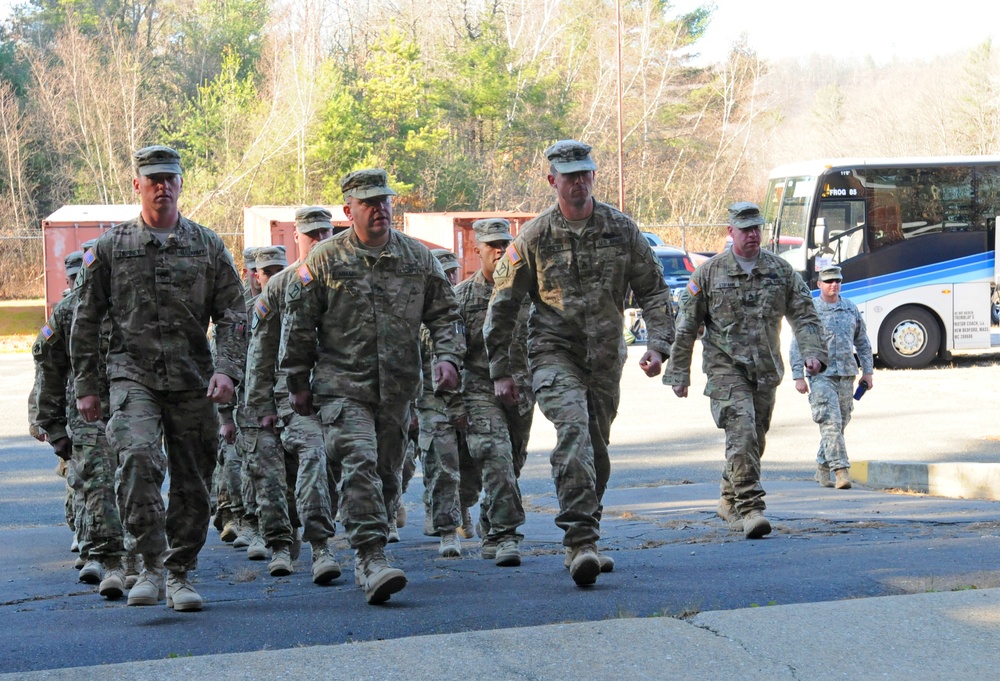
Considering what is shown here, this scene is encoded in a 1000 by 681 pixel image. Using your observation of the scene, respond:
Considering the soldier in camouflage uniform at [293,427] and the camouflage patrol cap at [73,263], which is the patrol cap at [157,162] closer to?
the soldier in camouflage uniform at [293,427]

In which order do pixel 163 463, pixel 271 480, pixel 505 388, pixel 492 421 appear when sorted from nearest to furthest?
pixel 163 463, pixel 505 388, pixel 271 480, pixel 492 421

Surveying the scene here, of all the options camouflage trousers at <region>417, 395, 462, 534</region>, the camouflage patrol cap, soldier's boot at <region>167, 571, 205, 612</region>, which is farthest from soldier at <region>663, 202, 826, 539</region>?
the camouflage patrol cap

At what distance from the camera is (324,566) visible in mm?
6578

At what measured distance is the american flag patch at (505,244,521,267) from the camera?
6543 millimetres

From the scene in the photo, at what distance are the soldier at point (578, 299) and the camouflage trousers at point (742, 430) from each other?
170 centimetres

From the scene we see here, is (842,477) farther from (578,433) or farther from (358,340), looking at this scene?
(358,340)

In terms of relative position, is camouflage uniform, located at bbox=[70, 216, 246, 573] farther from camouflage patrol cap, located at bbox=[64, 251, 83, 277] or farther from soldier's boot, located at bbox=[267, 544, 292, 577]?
camouflage patrol cap, located at bbox=[64, 251, 83, 277]

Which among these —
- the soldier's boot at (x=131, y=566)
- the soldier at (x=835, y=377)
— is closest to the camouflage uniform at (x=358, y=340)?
the soldier's boot at (x=131, y=566)

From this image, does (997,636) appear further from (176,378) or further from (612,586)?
(176,378)

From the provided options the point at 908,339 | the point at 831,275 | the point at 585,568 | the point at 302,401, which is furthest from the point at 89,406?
the point at 908,339

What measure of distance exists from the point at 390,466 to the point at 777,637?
7.27 ft

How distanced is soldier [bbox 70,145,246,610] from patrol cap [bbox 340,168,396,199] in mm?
712

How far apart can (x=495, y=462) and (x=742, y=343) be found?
190cm

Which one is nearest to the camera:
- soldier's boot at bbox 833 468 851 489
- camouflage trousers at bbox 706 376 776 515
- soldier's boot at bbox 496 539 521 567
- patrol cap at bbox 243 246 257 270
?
soldier's boot at bbox 496 539 521 567
